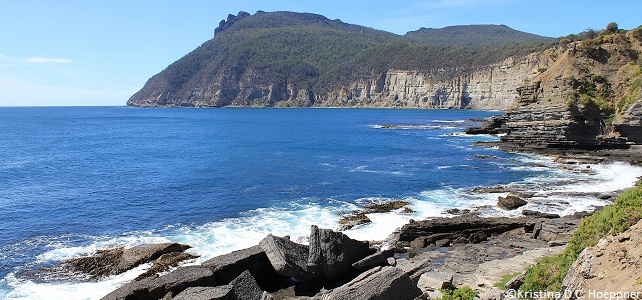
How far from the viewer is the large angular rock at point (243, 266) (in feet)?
54.7

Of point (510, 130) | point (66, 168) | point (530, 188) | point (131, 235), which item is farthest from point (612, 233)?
point (510, 130)

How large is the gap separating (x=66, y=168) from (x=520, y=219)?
1738 inches

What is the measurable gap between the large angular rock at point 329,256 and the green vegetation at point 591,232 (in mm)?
5893

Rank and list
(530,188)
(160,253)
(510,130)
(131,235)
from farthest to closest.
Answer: (510,130) → (530,188) → (131,235) → (160,253)

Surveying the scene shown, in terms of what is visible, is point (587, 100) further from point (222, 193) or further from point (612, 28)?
point (222, 193)

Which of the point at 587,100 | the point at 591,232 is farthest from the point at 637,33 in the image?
the point at 591,232

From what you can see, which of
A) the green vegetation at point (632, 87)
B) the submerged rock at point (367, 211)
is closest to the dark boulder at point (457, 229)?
the submerged rock at point (367, 211)

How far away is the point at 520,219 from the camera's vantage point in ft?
84.9

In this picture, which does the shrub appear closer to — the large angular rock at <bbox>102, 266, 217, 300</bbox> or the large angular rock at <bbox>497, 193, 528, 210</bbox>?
the large angular rock at <bbox>497, 193, 528, 210</bbox>

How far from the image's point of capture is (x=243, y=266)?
1691cm

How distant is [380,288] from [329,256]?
3.04 metres

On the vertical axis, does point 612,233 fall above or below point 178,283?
above

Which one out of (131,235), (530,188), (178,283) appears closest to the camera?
(178,283)

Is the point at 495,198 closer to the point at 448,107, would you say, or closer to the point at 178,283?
the point at 178,283
